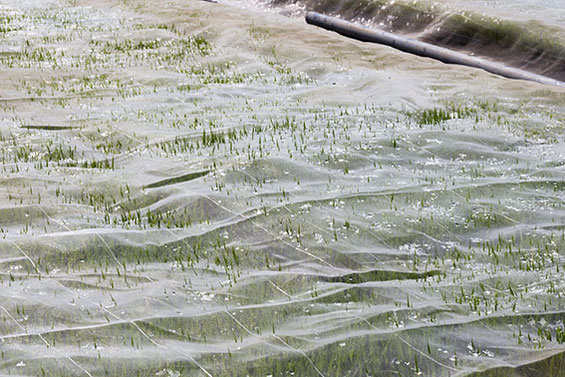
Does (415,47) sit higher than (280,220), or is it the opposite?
(415,47)

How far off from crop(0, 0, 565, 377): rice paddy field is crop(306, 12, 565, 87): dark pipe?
2.59 ft

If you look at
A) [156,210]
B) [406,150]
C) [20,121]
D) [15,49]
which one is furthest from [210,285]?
[15,49]

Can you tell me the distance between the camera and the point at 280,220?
555cm

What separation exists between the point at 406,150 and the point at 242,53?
181 inches

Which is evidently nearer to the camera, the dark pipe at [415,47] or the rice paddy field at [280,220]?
the rice paddy field at [280,220]

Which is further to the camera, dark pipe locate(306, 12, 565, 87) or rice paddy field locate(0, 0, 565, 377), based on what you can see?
dark pipe locate(306, 12, 565, 87)

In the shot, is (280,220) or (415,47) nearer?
(280,220)

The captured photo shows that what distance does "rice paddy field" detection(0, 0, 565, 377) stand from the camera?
160 inches

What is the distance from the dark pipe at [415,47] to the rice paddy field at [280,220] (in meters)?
0.79

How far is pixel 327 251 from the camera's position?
5195 millimetres

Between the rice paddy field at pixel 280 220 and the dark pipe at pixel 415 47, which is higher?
the dark pipe at pixel 415 47

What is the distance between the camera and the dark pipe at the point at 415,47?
10457 mm

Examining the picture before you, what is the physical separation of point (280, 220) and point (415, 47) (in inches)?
276

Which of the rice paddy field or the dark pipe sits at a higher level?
the dark pipe
